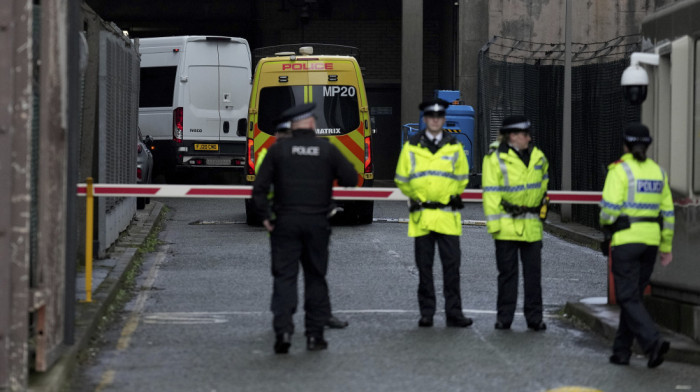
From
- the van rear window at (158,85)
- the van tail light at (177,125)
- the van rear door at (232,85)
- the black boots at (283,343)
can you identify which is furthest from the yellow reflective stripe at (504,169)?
the van rear window at (158,85)

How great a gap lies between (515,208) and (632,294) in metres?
1.70

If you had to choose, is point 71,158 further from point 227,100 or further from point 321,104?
point 227,100

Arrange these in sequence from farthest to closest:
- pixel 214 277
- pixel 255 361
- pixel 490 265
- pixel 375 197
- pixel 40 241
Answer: pixel 490 265, pixel 214 277, pixel 375 197, pixel 255 361, pixel 40 241

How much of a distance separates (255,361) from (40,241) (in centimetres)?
187

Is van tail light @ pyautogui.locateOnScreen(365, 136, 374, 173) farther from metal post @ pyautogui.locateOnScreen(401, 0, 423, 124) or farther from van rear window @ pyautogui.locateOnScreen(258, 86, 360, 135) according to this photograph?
metal post @ pyautogui.locateOnScreen(401, 0, 423, 124)

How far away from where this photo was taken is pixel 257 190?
944 centimetres

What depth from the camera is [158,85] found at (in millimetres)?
28703

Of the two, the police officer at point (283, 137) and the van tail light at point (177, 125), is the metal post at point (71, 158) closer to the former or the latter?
the police officer at point (283, 137)

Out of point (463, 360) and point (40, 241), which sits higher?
point (40, 241)

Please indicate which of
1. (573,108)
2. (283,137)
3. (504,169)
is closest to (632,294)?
(504,169)

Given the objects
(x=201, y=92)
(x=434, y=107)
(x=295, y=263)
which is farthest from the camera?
(x=201, y=92)

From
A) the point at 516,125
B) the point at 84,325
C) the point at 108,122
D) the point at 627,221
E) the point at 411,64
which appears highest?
the point at 411,64

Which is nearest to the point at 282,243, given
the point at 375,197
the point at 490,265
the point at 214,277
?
the point at 375,197

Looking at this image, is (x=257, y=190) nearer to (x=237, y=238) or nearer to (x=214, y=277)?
(x=214, y=277)
